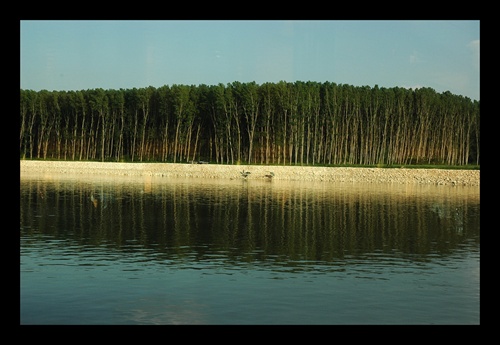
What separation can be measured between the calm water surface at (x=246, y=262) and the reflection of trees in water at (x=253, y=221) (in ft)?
0.27

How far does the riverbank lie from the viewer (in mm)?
71938

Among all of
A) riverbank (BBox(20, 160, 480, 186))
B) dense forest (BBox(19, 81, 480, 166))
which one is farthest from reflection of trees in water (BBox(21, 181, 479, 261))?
dense forest (BBox(19, 81, 480, 166))

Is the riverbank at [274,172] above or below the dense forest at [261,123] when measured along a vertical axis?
below

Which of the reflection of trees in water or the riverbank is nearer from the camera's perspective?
the reflection of trees in water

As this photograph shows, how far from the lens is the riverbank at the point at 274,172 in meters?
71.9

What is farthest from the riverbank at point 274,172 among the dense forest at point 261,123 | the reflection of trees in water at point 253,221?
the reflection of trees in water at point 253,221

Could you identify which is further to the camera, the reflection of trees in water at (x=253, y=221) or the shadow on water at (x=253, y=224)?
the reflection of trees in water at (x=253, y=221)

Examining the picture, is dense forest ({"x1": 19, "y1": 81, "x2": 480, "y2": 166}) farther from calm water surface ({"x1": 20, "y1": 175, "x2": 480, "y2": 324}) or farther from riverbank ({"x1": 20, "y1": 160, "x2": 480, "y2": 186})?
calm water surface ({"x1": 20, "y1": 175, "x2": 480, "y2": 324})

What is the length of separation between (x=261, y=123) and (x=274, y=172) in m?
18.4

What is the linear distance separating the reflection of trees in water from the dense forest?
41.2 meters

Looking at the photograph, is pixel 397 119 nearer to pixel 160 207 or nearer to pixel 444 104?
pixel 444 104

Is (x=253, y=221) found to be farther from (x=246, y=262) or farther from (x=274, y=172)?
(x=274, y=172)

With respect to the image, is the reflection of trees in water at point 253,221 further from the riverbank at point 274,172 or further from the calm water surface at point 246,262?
the riverbank at point 274,172

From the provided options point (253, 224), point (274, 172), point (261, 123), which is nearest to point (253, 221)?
point (253, 224)
